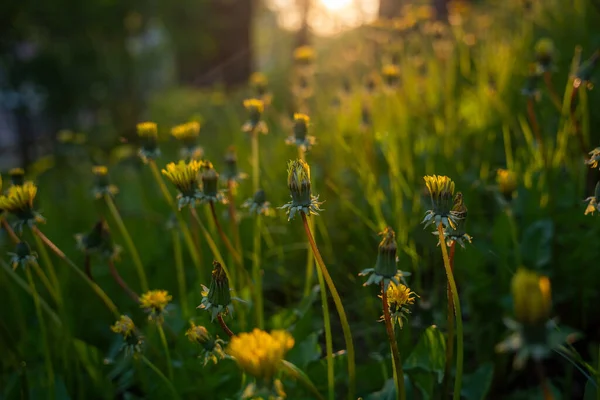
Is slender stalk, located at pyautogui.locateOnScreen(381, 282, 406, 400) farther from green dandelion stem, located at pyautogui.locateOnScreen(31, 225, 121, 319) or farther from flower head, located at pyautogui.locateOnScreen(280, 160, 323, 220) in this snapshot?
green dandelion stem, located at pyautogui.locateOnScreen(31, 225, 121, 319)

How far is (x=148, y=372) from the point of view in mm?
1151

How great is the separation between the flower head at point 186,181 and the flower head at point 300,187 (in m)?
0.24

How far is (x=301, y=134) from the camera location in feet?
3.83

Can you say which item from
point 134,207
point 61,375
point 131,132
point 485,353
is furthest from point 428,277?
point 131,132

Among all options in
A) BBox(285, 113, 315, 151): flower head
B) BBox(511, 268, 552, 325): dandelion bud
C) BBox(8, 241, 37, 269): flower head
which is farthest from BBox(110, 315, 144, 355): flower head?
BBox(511, 268, 552, 325): dandelion bud

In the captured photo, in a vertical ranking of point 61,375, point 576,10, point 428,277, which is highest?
point 576,10

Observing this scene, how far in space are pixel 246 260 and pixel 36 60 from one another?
4457 millimetres

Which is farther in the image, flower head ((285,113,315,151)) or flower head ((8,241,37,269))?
flower head ((285,113,315,151))

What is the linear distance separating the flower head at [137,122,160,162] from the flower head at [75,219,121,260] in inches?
6.8

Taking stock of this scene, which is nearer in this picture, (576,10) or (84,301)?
(84,301)

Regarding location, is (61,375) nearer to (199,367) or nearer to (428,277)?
(199,367)

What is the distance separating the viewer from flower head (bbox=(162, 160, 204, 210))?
0.91m

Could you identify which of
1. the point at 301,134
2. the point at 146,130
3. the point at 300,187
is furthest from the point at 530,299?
the point at 146,130

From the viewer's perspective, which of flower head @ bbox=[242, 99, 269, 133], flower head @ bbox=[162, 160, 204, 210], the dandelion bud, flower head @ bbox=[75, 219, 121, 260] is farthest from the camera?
flower head @ bbox=[242, 99, 269, 133]
